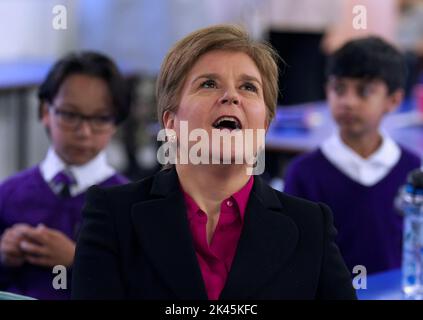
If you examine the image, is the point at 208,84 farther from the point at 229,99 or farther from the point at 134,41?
the point at 134,41

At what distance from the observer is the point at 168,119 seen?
90cm

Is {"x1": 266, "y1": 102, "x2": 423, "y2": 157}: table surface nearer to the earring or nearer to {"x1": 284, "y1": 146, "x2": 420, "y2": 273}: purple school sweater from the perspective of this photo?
{"x1": 284, "y1": 146, "x2": 420, "y2": 273}: purple school sweater

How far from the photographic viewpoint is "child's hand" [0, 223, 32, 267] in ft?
4.61

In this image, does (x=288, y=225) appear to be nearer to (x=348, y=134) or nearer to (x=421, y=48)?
(x=348, y=134)

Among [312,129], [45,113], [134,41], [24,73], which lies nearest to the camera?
[45,113]

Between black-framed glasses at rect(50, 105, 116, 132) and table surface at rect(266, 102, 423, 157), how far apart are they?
97cm

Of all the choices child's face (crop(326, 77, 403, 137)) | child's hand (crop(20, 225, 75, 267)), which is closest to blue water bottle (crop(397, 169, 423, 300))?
child's face (crop(326, 77, 403, 137))

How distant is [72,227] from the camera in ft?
4.82

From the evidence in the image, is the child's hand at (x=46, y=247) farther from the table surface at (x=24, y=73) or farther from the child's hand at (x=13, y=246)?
the table surface at (x=24, y=73)

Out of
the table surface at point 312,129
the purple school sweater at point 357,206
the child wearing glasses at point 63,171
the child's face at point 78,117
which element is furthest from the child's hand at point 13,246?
the table surface at point 312,129

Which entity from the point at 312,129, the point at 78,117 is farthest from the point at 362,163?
the point at 312,129

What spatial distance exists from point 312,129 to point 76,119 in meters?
1.46

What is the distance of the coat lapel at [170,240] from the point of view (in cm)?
85
